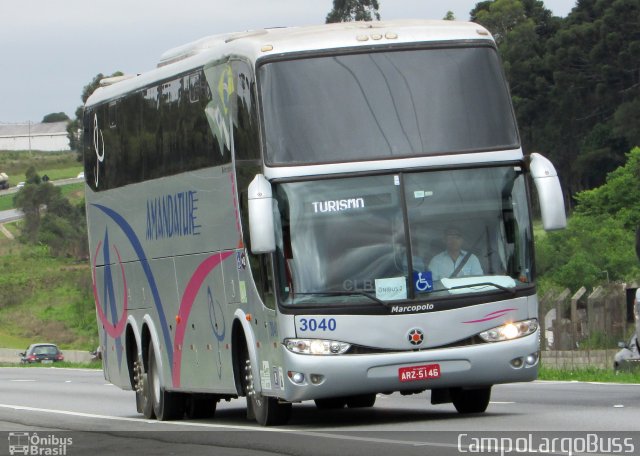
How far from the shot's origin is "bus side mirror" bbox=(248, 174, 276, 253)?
1545cm

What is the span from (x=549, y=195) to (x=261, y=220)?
103 inches

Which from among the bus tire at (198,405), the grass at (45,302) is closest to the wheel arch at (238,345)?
the bus tire at (198,405)

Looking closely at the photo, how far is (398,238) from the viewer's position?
51.8ft

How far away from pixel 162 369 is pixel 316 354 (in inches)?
208

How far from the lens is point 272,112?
16.1m

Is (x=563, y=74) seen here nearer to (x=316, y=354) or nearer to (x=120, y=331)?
(x=120, y=331)

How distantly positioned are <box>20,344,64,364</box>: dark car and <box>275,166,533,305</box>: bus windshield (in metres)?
53.8

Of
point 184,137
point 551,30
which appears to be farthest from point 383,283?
point 551,30

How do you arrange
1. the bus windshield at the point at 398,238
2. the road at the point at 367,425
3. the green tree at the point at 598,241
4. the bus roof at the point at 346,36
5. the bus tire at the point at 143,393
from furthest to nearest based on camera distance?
1. the green tree at the point at 598,241
2. the bus tire at the point at 143,393
3. the bus roof at the point at 346,36
4. the bus windshield at the point at 398,238
5. the road at the point at 367,425

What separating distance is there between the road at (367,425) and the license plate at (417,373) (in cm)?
46

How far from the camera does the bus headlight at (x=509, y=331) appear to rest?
52.3 ft

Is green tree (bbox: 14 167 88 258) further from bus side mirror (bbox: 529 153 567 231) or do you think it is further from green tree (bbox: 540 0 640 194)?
bus side mirror (bbox: 529 153 567 231)

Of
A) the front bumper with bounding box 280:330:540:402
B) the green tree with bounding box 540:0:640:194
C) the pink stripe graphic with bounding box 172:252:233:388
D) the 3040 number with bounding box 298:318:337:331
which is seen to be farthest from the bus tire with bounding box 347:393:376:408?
the green tree with bounding box 540:0:640:194

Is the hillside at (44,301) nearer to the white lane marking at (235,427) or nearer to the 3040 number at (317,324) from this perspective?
the white lane marking at (235,427)
